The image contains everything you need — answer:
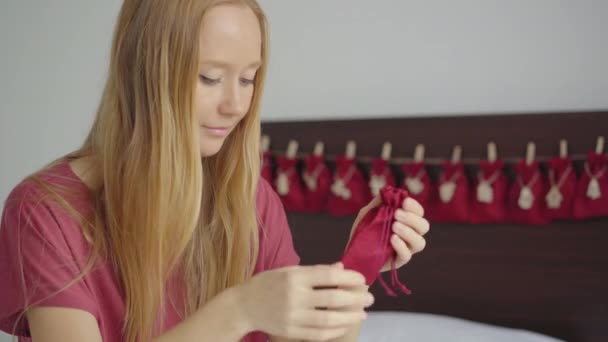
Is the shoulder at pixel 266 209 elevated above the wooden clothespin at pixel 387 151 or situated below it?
below

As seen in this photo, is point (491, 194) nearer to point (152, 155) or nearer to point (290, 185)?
point (290, 185)

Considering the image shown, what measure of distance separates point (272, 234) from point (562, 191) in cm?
95

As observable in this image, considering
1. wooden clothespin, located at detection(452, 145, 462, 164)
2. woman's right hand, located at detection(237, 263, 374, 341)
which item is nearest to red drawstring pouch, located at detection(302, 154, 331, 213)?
wooden clothespin, located at detection(452, 145, 462, 164)

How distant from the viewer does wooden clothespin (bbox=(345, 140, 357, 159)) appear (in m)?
1.99

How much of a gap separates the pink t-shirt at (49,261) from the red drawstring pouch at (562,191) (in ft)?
4.03

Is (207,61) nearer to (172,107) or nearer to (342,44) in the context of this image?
(172,107)

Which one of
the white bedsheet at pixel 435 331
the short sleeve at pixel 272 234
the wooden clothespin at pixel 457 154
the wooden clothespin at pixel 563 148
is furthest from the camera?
the wooden clothespin at pixel 457 154

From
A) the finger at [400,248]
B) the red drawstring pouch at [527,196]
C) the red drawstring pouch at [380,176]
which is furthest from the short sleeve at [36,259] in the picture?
the red drawstring pouch at [527,196]

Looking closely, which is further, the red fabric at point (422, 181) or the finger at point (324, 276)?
the red fabric at point (422, 181)

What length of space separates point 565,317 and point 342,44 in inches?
42.2

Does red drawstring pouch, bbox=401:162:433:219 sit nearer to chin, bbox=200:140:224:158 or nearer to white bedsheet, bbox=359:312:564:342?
white bedsheet, bbox=359:312:564:342

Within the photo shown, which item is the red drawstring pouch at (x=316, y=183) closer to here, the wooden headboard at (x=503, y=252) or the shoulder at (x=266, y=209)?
the wooden headboard at (x=503, y=252)

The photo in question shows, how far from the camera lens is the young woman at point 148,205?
813 millimetres

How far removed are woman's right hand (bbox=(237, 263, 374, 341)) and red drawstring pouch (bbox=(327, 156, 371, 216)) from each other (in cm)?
118
